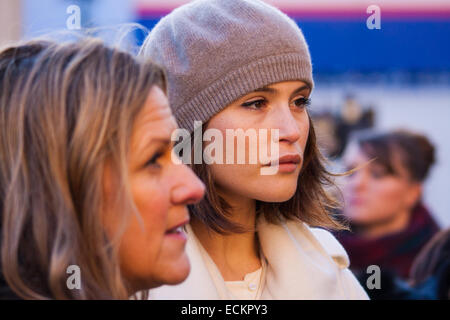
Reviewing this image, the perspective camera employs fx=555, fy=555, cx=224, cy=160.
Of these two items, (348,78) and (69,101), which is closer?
(69,101)

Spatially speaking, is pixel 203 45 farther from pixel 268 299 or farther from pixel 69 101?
pixel 268 299

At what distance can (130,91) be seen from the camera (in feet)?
4.17

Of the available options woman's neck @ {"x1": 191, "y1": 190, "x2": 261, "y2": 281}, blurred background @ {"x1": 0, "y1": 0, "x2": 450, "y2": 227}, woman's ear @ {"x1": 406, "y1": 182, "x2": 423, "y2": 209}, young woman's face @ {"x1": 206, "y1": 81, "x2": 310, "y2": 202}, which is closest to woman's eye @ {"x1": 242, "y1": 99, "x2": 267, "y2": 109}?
young woman's face @ {"x1": 206, "y1": 81, "x2": 310, "y2": 202}

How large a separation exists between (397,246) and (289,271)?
243 centimetres

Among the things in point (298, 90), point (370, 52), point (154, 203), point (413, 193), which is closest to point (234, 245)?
point (298, 90)

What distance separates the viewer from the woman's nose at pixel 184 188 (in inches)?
51.6

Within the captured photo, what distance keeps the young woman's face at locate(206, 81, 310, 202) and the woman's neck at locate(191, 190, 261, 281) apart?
12cm

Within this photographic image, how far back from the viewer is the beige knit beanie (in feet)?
5.73


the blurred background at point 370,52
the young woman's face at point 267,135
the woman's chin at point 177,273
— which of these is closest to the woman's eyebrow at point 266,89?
the young woman's face at point 267,135

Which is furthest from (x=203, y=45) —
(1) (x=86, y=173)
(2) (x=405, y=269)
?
(2) (x=405, y=269)
